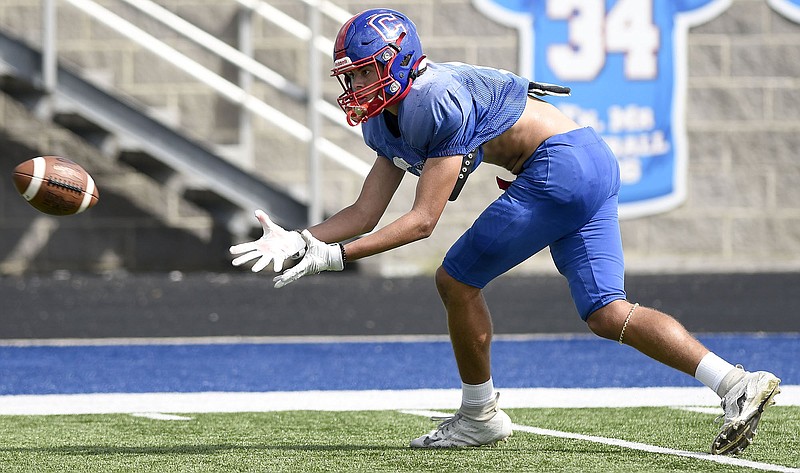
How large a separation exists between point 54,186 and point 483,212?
4.73 ft

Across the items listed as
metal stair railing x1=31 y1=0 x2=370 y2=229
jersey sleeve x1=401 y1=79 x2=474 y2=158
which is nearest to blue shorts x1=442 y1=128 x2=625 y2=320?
jersey sleeve x1=401 y1=79 x2=474 y2=158

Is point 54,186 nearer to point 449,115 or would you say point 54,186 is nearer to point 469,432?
point 449,115

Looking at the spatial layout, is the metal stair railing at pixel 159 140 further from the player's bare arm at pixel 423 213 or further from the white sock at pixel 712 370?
the white sock at pixel 712 370

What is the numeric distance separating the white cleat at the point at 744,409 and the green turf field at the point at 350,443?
7 cm

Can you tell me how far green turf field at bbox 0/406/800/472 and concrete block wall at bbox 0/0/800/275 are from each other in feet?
15.3

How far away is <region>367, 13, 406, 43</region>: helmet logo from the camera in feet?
13.7

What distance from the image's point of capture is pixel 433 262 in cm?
978

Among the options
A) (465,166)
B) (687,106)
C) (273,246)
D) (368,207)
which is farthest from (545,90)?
(687,106)

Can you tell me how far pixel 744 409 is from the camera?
13.0ft

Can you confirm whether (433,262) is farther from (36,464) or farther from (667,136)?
(36,464)

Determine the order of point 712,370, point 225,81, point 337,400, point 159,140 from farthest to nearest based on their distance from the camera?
point 225,81 → point 159,140 → point 337,400 → point 712,370

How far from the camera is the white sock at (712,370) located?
4.08 metres

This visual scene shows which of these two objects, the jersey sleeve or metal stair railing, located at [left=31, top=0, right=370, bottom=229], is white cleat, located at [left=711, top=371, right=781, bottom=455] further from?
metal stair railing, located at [left=31, top=0, right=370, bottom=229]

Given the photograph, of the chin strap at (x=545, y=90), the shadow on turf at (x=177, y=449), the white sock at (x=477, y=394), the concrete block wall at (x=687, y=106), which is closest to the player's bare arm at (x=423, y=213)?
the chin strap at (x=545, y=90)
